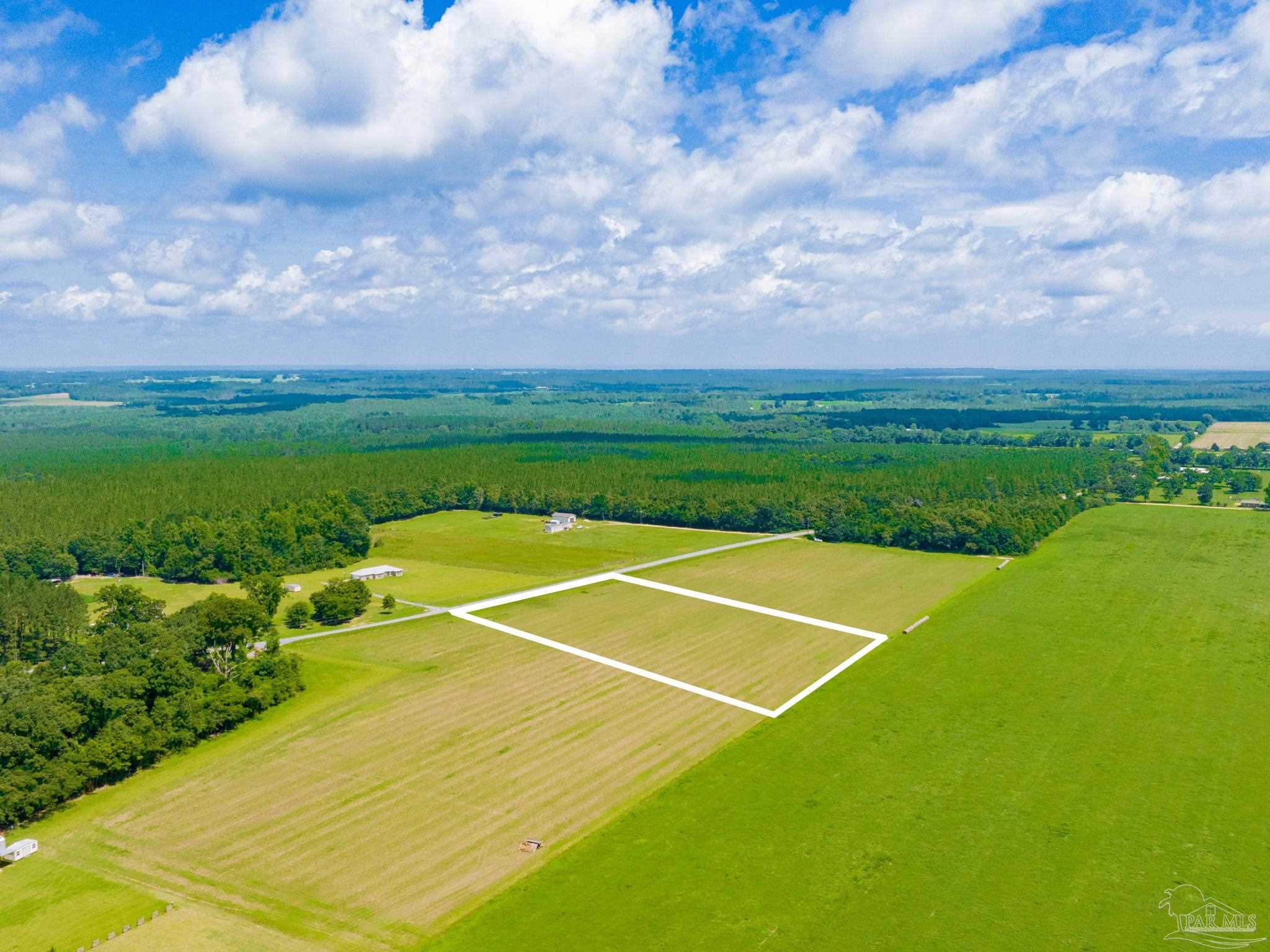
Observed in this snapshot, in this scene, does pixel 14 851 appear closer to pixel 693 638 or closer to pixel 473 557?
pixel 693 638

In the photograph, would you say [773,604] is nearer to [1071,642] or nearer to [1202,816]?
[1071,642]

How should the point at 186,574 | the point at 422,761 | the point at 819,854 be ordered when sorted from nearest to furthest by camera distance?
the point at 819,854, the point at 422,761, the point at 186,574

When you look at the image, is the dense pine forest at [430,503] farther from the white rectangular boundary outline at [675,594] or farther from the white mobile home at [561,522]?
the white rectangular boundary outline at [675,594]

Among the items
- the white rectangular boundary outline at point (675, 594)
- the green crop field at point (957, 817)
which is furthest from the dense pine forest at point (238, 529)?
the green crop field at point (957, 817)

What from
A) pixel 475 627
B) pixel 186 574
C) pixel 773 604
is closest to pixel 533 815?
pixel 475 627

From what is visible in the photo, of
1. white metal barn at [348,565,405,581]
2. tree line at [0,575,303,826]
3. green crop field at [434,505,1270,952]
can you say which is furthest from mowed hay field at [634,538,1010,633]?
tree line at [0,575,303,826]

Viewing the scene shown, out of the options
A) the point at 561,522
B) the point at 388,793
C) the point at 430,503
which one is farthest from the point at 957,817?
the point at 430,503

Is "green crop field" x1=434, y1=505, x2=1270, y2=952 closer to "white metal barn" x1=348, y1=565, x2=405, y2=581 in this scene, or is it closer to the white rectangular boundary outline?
the white rectangular boundary outline
